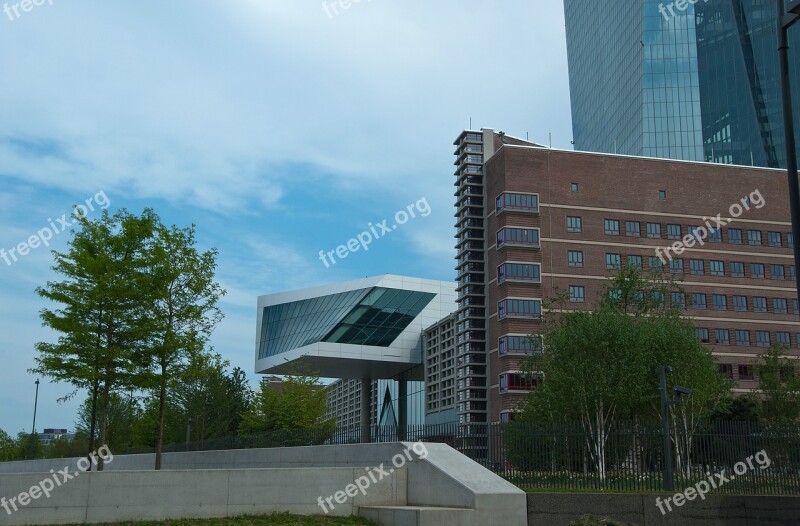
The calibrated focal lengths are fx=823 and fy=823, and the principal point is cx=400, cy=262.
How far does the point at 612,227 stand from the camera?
267 ft

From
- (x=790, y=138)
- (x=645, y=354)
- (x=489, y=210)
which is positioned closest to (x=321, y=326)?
→ (x=489, y=210)

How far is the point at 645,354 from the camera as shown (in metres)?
40.0

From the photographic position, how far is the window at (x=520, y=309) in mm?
76500

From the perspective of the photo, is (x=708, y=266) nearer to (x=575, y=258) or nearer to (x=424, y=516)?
(x=575, y=258)

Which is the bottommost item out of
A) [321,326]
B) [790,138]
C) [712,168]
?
[790,138]

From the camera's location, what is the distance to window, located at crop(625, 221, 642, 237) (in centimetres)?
8160

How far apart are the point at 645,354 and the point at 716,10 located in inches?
4111

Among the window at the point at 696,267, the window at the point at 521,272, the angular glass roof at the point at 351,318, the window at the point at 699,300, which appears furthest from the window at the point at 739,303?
the angular glass roof at the point at 351,318

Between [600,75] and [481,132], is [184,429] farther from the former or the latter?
[600,75]

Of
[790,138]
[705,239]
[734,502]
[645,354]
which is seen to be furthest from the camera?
[705,239]

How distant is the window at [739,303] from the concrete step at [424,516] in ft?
228

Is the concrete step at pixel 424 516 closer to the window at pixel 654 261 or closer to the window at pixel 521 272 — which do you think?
the window at pixel 521 272

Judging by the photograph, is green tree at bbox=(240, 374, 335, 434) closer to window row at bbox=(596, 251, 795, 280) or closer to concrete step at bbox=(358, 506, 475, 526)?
concrete step at bbox=(358, 506, 475, 526)

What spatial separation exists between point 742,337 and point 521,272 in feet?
76.8
